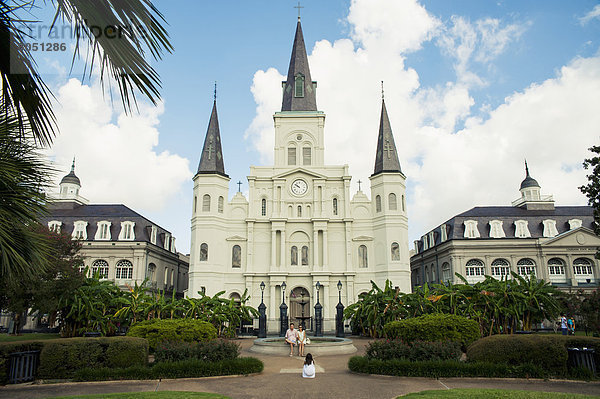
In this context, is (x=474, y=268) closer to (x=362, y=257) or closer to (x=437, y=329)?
(x=362, y=257)

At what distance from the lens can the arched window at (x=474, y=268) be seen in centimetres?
4203

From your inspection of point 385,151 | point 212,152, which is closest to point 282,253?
point 212,152

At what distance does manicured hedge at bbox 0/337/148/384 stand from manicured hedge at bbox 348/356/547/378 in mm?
7224

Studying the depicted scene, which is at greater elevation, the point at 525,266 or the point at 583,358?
the point at 525,266

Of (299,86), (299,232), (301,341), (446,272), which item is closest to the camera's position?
(301,341)

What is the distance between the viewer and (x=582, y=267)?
4188 centimetres

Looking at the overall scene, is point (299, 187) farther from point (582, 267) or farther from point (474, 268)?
point (582, 267)

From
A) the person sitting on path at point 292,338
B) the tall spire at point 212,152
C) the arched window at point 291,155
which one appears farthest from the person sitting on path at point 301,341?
the arched window at point 291,155

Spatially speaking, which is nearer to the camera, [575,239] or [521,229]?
[575,239]

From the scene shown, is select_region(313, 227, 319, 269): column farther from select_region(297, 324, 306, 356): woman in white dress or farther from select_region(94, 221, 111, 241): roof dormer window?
select_region(297, 324, 306, 356): woman in white dress

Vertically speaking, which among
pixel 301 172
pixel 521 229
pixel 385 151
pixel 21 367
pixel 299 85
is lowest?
pixel 21 367

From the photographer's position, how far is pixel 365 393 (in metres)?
10.4

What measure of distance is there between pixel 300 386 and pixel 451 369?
14.1 ft

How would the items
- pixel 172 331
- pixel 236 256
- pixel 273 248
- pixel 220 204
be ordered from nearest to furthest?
pixel 172 331
pixel 273 248
pixel 236 256
pixel 220 204
